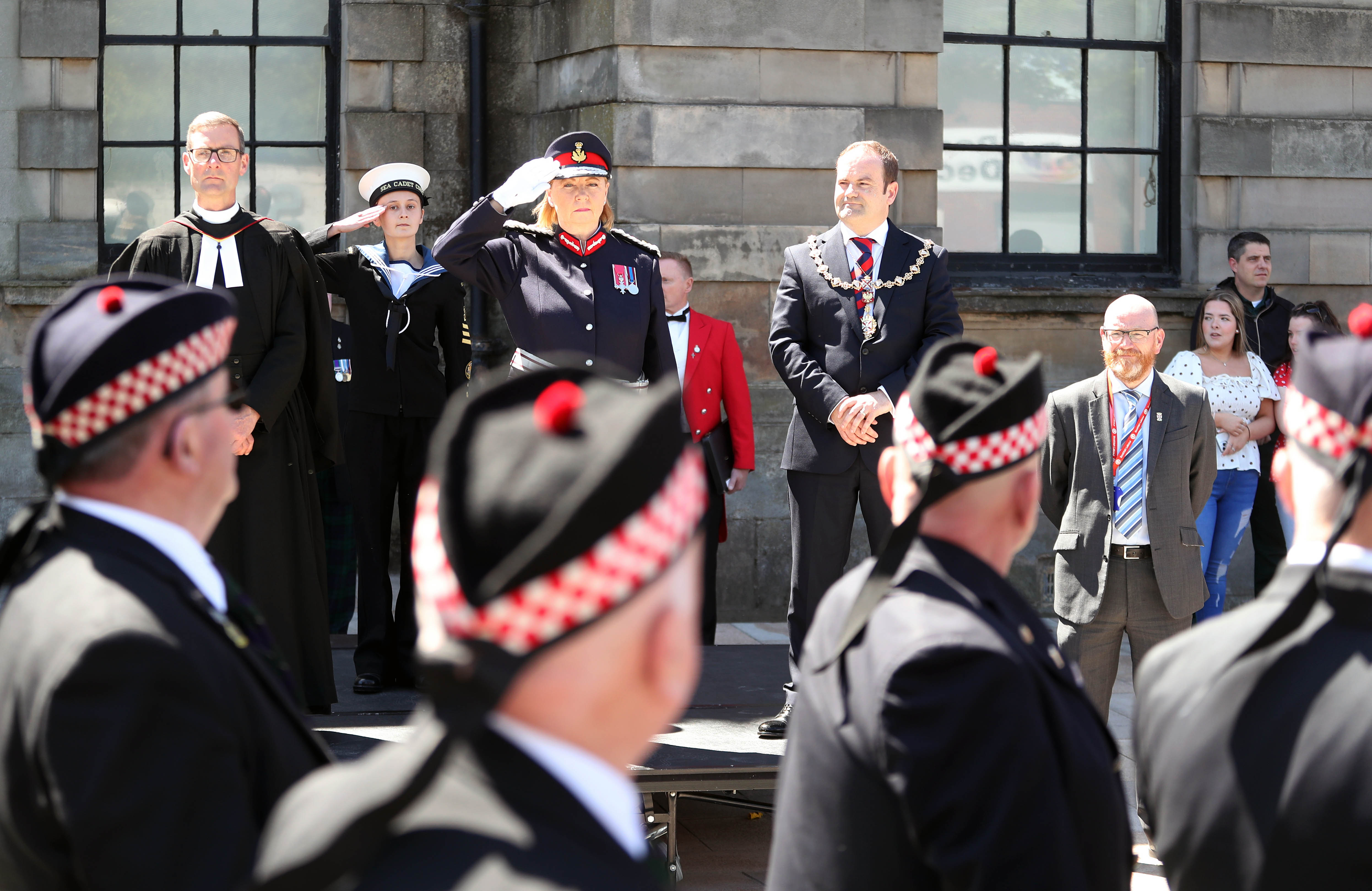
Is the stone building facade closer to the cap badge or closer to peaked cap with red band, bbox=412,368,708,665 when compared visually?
the cap badge

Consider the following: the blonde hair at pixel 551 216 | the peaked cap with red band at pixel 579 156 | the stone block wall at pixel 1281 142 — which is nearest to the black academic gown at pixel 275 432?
the blonde hair at pixel 551 216

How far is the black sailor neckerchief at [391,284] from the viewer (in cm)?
600

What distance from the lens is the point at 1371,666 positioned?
187cm

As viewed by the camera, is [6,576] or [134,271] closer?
[6,576]

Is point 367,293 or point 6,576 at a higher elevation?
point 367,293

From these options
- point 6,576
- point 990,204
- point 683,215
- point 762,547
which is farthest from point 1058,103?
point 6,576

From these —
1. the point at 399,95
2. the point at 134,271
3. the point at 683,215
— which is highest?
the point at 399,95

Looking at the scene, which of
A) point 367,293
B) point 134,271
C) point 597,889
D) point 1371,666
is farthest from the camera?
point 367,293

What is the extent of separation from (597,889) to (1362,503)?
1223 millimetres

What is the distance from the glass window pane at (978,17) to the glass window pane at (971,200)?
2.23ft

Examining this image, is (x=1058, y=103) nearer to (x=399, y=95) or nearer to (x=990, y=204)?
(x=990, y=204)

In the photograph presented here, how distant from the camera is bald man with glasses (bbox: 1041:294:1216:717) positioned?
4.86 metres

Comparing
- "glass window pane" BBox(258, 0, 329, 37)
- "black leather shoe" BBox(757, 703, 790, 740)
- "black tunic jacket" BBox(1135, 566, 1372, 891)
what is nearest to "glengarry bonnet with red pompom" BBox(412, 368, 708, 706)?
"black tunic jacket" BBox(1135, 566, 1372, 891)

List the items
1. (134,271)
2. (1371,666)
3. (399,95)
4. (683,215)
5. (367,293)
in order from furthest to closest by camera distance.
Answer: (399,95) → (683,215) → (367,293) → (134,271) → (1371,666)
